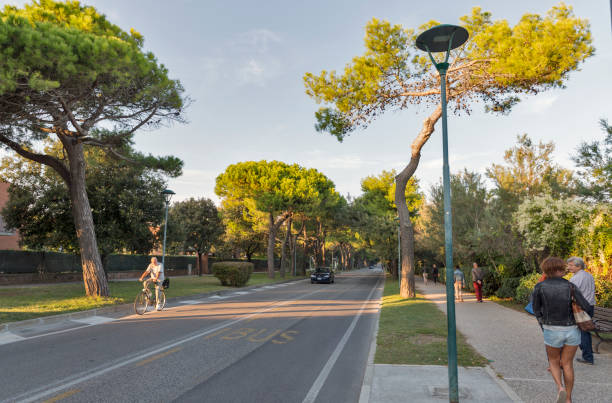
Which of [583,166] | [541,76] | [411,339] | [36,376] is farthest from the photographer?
[583,166]

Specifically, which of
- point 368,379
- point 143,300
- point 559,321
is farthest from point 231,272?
point 559,321

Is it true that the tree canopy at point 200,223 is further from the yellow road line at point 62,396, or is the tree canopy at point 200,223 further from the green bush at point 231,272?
the yellow road line at point 62,396

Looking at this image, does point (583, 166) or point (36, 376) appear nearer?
point (36, 376)

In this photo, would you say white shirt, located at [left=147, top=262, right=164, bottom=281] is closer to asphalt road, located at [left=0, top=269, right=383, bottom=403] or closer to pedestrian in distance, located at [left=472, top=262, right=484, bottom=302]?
asphalt road, located at [left=0, top=269, right=383, bottom=403]

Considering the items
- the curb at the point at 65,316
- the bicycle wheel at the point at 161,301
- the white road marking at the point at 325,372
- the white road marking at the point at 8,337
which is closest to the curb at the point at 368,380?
the white road marking at the point at 325,372

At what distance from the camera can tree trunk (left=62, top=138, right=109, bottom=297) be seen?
44.8 ft

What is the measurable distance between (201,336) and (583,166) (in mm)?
19891

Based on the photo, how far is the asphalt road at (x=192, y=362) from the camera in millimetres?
4551

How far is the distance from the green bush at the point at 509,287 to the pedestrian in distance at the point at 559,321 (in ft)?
40.9

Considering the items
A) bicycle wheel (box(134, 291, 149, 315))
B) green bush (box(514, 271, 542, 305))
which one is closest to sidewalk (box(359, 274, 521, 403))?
green bush (box(514, 271, 542, 305))

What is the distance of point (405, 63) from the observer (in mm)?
14922

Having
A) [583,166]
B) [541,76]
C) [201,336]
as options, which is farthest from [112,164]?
[583,166]

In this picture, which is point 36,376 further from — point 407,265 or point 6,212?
point 6,212

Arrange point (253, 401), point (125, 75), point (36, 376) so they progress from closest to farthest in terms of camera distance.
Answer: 1. point (253, 401)
2. point (36, 376)
3. point (125, 75)
